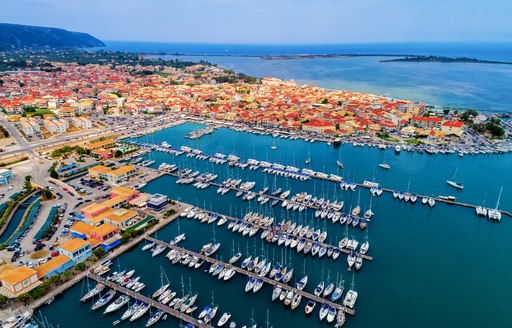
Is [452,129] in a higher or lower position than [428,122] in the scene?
higher

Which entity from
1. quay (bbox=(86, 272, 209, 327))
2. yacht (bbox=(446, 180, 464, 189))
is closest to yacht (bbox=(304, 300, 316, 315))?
quay (bbox=(86, 272, 209, 327))

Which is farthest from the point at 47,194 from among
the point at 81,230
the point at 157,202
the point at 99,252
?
the point at 99,252

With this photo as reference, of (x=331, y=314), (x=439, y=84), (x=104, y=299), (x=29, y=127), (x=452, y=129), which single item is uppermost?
(x=439, y=84)

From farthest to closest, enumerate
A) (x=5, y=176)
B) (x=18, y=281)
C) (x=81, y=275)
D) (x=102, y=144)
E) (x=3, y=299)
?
(x=102, y=144), (x=5, y=176), (x=81, y=275), (x=18, y=281), (x=3, y=299)

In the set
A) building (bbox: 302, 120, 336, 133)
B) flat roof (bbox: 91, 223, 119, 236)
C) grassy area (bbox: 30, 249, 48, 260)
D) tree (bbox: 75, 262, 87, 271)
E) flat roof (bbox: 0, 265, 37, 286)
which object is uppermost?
building (bbox: 302, 120, 336, 133)

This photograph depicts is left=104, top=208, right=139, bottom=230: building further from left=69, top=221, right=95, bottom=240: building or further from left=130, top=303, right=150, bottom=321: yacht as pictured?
left=130, top=303, right=150, bottom=321: yacht

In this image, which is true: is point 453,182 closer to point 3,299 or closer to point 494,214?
point 494,214
